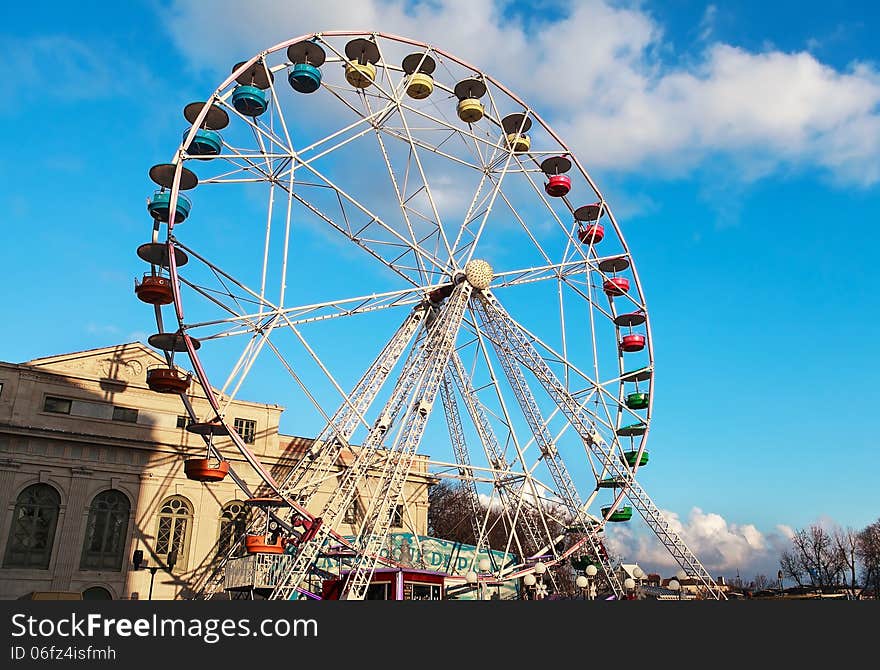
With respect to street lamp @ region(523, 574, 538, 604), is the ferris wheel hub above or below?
above

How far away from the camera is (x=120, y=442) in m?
36.8

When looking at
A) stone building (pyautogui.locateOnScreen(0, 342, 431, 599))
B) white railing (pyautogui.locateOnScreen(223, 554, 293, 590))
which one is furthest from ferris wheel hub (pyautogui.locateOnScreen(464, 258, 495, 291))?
white railing (pyautogui.locateOnScreen(223, 554, 293, 590))

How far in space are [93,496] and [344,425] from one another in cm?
1665

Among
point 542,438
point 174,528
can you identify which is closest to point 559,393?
point 542,438

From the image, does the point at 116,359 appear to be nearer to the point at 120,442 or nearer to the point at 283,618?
the point at 120,442

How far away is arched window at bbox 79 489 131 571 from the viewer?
3488 centimetres

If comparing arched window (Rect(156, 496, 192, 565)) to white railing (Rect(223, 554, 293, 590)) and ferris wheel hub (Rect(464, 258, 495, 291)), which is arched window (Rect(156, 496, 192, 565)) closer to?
white railing (Rect(223, 554, 293, 590))

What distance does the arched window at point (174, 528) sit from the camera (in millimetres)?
36750

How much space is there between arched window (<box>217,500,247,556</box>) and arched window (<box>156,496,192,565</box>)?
179 centimetres

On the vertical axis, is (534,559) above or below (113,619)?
above

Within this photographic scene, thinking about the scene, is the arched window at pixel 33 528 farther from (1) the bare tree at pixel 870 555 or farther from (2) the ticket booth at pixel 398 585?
(1) the bare tree at pixel 870 555

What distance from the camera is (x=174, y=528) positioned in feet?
123

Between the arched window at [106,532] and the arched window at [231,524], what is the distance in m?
4.98

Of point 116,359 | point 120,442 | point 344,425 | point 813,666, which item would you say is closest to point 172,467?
point 120,442
